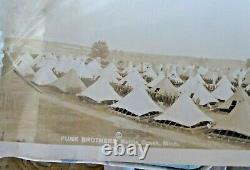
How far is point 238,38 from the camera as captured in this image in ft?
1.86

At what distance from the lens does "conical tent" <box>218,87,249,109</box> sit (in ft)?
1.82

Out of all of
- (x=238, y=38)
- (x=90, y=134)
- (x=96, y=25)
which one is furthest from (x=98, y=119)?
(x=238, y=38)

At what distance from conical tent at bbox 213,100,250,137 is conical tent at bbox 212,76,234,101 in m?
0.02

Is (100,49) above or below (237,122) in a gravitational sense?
above

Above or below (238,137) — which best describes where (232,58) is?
above

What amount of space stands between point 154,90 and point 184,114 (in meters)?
0.05

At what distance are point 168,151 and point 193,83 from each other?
4.1 inches

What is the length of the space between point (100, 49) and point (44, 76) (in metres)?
0.09

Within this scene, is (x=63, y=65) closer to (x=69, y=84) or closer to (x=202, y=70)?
(x=69, y=84)

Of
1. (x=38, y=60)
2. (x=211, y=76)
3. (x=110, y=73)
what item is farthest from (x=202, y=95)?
(x=38, y=60)

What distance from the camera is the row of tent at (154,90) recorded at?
543mm

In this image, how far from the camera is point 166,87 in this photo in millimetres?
552

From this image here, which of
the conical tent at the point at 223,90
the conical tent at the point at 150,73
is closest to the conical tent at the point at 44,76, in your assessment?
the conical tent at the point at 150,73

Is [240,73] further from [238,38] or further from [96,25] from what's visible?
[96,25]
